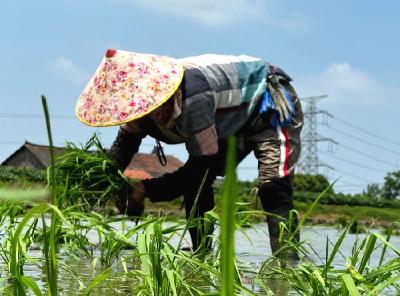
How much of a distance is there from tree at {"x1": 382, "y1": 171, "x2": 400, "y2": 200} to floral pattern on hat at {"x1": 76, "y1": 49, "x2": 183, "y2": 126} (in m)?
77.2

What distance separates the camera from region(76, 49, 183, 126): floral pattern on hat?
2807 mm

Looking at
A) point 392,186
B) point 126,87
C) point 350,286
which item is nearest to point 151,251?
point 350,286

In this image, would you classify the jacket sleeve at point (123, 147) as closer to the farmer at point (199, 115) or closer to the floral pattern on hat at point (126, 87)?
the farmer at point (199, 115)

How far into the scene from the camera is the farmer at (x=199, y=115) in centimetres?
288

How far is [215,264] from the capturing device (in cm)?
171

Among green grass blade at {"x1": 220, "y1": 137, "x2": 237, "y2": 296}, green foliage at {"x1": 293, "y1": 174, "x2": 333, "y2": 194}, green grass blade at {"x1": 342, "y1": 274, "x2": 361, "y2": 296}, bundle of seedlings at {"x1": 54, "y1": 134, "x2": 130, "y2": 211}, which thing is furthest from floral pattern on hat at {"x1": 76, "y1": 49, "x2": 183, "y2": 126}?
green foliage at {"x1": 293, "y1": 174, "x2": 333, "y2": 194}

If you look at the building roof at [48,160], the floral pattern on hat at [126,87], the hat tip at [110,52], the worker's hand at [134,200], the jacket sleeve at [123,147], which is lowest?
the worker's hand at [134,200]

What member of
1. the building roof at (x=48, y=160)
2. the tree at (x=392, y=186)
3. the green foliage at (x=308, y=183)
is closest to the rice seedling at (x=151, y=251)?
the green foliage at (x=308, y=183)

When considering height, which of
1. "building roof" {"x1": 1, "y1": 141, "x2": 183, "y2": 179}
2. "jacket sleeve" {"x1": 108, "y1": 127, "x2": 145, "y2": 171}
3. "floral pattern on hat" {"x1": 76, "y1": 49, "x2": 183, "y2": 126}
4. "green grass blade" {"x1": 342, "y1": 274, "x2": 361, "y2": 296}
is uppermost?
"building roof" {"x1": 1, "y1": 141, "x2": 183, "y2": 179}

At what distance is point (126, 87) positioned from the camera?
286 cm

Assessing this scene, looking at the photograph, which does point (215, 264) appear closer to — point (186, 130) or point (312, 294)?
point (312, 294)

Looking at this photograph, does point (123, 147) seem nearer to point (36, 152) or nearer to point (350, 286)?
point (350, 286)

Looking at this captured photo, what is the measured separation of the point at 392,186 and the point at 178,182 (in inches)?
3064

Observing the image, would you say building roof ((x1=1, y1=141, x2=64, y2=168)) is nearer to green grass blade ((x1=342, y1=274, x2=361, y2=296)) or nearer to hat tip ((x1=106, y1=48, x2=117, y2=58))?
hat tip ((x1=106, y1=48, x2=117, y2=58))
